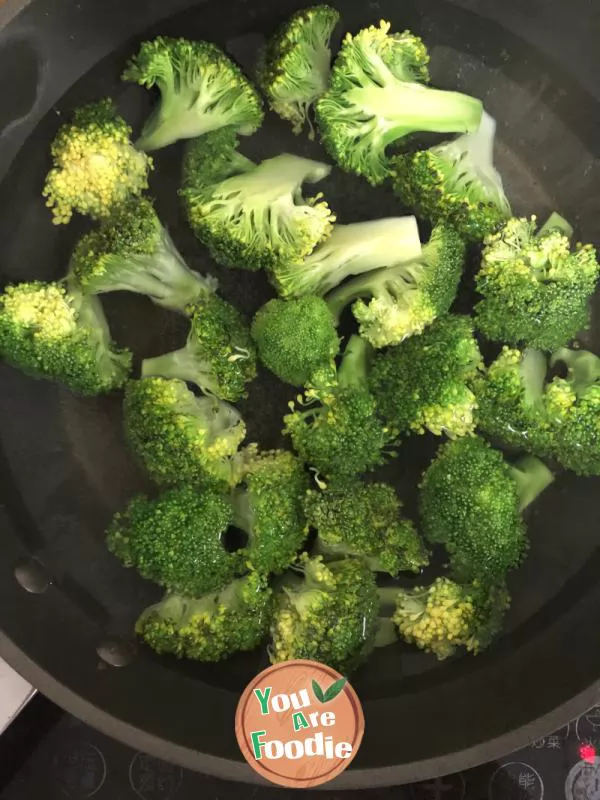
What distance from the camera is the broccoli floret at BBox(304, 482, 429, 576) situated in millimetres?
1332

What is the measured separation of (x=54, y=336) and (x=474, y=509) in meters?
0.87

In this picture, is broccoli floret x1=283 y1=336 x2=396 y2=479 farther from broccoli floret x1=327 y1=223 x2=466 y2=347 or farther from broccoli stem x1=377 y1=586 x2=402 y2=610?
broccoli stem x1=377 y1=586 x2=402 y2=610

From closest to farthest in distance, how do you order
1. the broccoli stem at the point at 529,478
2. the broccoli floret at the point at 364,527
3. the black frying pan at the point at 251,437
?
the black frying pan at the point at 251,437
the broccoli floret at the point at 364,527
the broccoli stem at the point at 529,478

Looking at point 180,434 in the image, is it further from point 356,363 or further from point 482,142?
point 482,142

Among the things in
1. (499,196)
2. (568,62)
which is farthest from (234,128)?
(568,62)

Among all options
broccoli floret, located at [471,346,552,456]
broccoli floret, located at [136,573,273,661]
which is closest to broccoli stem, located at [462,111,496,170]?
broccoli floret, located at [471,346,552,456]

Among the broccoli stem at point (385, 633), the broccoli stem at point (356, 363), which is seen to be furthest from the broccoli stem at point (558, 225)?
the broccoli stem at point (385, 633)

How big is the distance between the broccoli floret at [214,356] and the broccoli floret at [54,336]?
114 mm

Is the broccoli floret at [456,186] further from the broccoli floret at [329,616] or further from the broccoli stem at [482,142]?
the broccoli floret at [329,616]

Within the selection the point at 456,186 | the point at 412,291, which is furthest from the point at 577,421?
the point at 456,186

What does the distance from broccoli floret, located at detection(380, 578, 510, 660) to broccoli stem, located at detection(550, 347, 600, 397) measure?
1.46ft

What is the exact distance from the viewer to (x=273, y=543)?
52.6 inches

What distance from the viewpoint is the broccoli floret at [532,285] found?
1.32 meters

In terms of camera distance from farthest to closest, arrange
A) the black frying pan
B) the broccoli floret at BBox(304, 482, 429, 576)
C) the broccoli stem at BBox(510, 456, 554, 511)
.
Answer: the broccoli stem at BBox(510, 456, 554, 511), the broccoli floret at BBox(304, 482, 429, 576), the black frying pan
